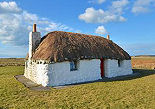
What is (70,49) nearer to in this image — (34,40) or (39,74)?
(39,74)

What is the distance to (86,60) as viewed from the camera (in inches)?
568

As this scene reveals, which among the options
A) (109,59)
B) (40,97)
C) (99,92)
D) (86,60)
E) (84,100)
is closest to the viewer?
(84,100)

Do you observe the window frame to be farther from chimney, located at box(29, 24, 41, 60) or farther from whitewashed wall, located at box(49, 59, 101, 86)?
chimney, located at box(29, 24, 41, 60)

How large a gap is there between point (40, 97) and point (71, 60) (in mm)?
4938

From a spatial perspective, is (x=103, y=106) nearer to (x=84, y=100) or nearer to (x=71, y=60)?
(x=84, y=100)

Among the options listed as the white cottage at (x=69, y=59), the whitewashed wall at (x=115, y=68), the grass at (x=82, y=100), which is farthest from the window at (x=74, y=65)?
the grass at (x=82, y=100)

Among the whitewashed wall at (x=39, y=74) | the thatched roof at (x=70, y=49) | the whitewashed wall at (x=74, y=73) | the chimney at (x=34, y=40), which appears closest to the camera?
the whitewashed wall at (x=39, y=74)

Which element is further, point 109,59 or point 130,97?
point 109,59

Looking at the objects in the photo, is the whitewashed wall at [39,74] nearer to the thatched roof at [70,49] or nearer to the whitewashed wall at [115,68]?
the thatched roof at [70,49]

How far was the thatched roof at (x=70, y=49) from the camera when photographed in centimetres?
1284

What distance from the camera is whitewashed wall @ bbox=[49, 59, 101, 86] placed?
40.5 ft

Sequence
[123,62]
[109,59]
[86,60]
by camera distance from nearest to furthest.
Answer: [86,60]
[109,59]
[123,62]

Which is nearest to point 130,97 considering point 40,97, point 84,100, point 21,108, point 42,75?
point 84,100

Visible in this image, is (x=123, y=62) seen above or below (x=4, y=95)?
above
